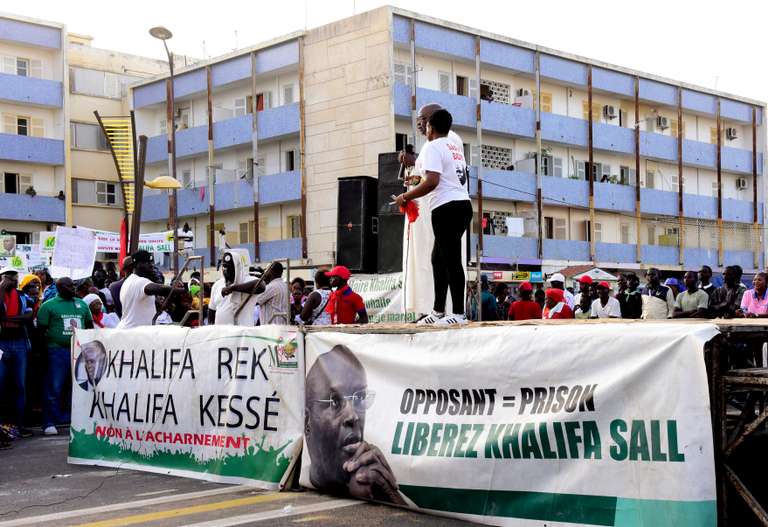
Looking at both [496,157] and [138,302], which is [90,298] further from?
[496,157]

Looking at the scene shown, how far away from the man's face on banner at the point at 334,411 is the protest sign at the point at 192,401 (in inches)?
7.9

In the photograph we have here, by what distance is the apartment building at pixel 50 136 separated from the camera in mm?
43938

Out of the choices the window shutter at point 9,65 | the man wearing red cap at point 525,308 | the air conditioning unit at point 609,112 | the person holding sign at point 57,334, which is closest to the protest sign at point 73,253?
the person holding sign at point 57,334

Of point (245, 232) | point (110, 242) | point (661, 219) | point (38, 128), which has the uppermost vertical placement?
point (38, 128)

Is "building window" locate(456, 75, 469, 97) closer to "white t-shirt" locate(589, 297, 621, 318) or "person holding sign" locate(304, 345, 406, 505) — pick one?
"white t-shirt" locate(589, 297, 621, 318)

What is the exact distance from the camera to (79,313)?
40.5 feet

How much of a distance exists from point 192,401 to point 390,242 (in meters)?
4.97

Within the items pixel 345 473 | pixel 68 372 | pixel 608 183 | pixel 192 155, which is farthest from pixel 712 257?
pixel 345 473

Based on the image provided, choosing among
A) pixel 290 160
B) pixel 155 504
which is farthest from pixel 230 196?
pixel 155 504

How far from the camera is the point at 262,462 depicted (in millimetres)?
7723

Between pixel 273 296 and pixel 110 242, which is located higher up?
pixel 110 242

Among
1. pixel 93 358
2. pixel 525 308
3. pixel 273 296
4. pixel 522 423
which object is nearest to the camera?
pixel 522 423

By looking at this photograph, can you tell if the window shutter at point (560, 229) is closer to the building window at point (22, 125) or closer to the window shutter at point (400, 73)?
the window shutter at point (400, 73)

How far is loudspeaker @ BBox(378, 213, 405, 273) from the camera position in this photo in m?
12.6
